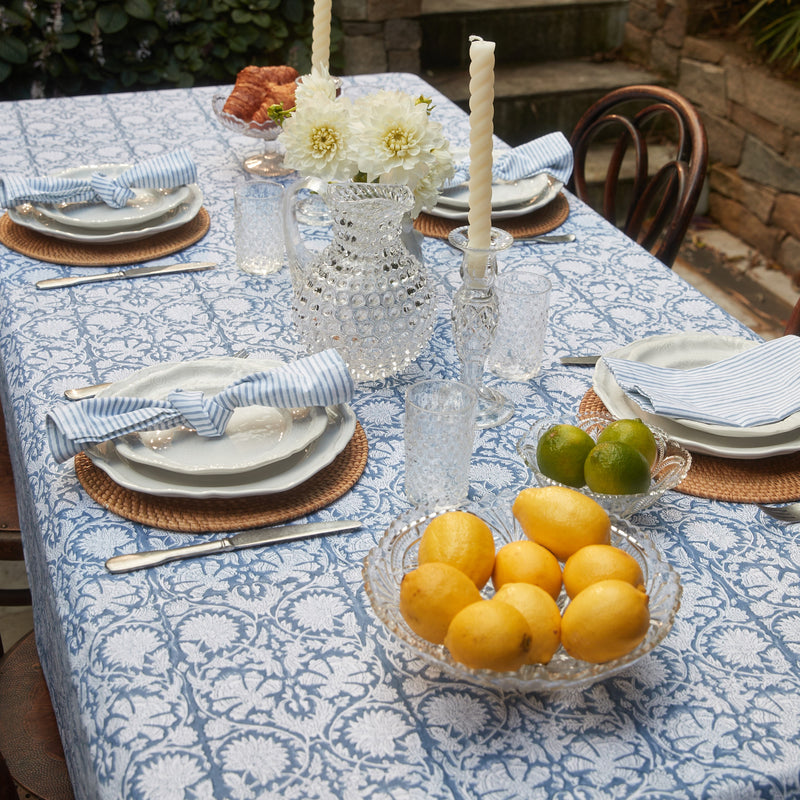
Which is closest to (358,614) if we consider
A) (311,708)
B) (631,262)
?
(311,708)

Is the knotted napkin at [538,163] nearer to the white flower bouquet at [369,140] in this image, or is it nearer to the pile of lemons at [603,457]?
the white flower bouquet at [369,140]

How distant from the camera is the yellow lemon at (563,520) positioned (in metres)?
0.80

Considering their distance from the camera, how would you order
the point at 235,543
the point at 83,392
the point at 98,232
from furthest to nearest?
the point at 98,232 < the point at 83,392 < the point at 235,543

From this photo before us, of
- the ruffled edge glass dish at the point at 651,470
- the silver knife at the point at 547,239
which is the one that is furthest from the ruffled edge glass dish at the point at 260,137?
the ruffled edge glass dish at the point at 651,470

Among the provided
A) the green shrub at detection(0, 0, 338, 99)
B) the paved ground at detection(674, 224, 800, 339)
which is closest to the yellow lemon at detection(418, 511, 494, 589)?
the paved ground at detection(674, 224, 800, 339)

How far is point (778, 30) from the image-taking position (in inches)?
135

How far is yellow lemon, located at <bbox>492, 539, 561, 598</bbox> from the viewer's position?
0.75 metres

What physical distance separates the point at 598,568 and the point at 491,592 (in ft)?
0.35

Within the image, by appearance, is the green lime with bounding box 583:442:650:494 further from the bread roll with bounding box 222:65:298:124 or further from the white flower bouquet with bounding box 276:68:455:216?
the bread roll with bounding box 222:65:298:124

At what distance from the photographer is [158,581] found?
862 mm

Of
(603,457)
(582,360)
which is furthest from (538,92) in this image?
(603,457)

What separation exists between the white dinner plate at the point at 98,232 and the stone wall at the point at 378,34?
216 cm

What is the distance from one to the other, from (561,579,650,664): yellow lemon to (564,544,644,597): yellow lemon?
0.03m

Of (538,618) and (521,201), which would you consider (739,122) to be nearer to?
(521,201)
